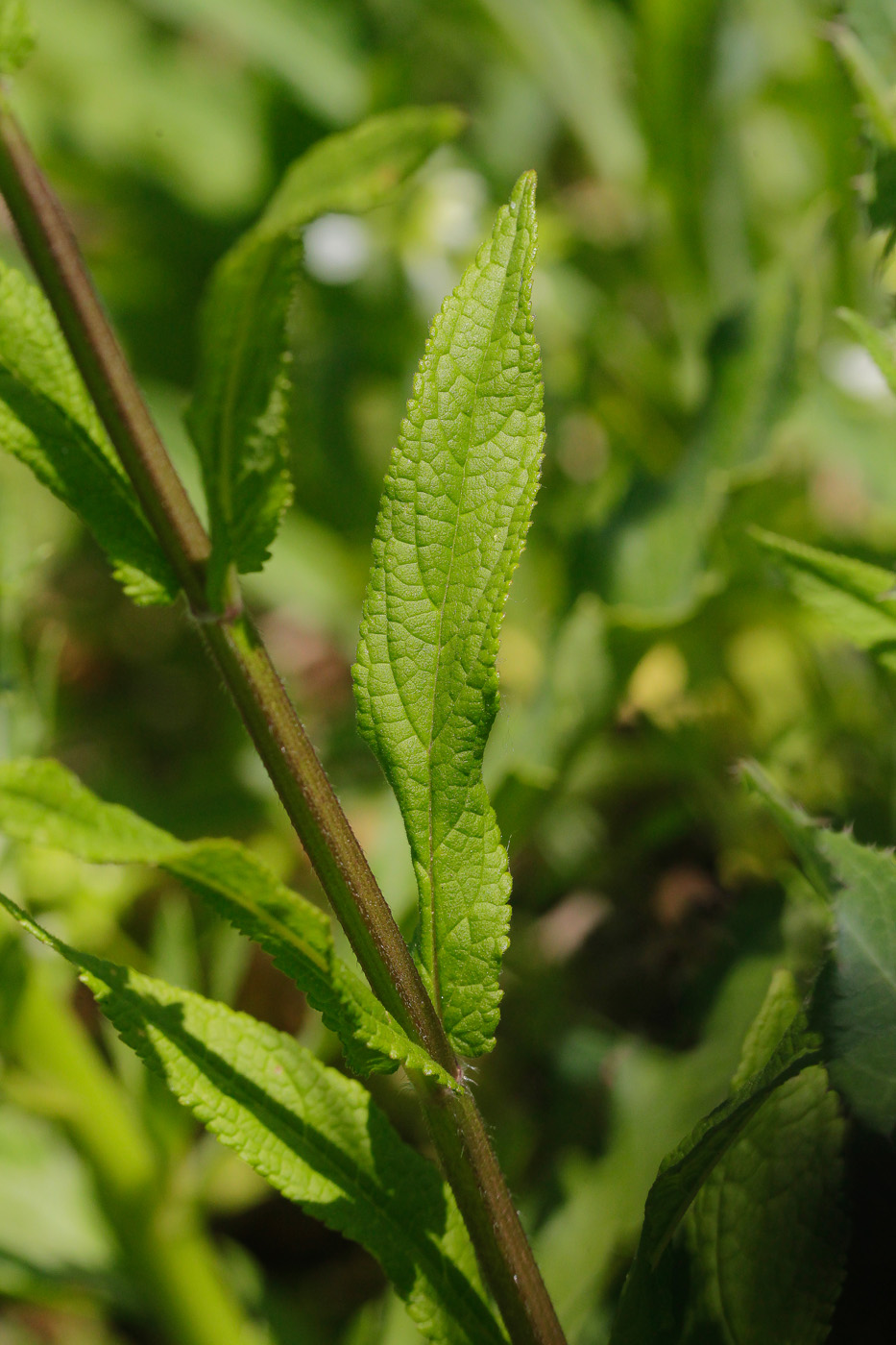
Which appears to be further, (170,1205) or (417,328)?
(417,328)

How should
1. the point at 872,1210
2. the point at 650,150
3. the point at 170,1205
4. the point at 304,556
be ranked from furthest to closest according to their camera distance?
the point at 304,556, the point at 650,150, the point at 170,1205, the point at 872,1210

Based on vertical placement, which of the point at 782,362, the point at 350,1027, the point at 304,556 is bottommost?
the point at 304,556

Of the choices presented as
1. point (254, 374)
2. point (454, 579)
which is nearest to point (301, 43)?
point (254, 374)

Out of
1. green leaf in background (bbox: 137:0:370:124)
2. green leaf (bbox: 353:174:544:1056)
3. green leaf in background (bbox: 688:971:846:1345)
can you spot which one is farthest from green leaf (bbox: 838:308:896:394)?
green leaf in background (bbox: 137:0:370:124)

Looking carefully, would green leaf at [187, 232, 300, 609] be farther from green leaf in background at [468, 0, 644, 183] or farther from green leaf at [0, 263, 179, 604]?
green leaf in background at [468, 0, 644, 183]

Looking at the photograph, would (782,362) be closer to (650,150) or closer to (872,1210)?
(650,150)

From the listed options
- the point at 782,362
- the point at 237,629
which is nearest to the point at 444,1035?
the point at 237,629

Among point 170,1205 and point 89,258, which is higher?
point 89,258
